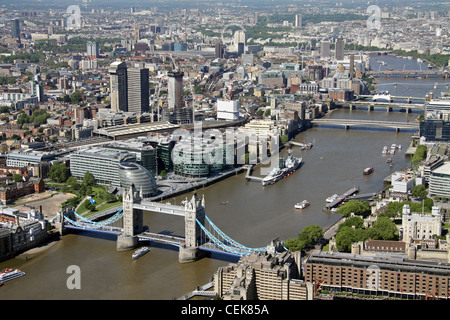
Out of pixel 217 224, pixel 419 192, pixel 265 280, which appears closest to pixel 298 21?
pixel 419 192

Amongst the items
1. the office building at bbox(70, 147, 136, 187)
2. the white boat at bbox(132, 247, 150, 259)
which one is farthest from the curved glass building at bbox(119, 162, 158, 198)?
the white boat at bbox(132, 247, 150, 259)

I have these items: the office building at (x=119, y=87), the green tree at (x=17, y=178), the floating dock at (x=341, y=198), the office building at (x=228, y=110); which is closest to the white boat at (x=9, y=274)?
the green tree at (x=17, y=178)

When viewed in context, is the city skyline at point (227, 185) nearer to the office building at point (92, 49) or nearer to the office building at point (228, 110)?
the office building at point (228, 110)

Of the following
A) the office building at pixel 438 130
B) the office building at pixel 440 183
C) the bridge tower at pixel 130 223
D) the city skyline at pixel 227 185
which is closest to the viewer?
the city skyline at pixel 227 185

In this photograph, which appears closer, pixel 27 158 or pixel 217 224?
pixel 217 224

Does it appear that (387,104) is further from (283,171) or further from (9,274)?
(9,274)
